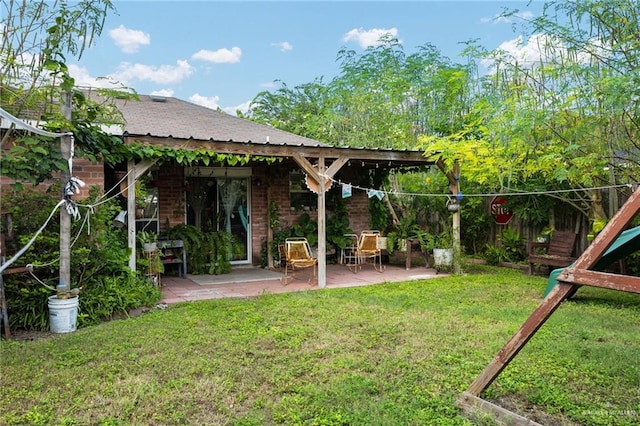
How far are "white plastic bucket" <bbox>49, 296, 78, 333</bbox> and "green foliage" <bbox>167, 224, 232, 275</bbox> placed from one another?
12.6ft

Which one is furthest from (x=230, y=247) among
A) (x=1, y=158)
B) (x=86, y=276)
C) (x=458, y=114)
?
(x=458, y=114)

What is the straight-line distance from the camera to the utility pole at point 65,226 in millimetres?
4916

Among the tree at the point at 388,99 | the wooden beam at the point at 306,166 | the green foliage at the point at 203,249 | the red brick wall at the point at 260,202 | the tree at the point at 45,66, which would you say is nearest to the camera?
the tree at the point at 45,66

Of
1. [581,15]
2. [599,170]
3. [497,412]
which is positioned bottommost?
[497,412]

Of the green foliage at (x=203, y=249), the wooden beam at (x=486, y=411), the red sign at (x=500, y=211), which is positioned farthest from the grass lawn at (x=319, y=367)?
the red sign at (x=500, y=211)

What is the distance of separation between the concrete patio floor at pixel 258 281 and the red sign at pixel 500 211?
2.68 m

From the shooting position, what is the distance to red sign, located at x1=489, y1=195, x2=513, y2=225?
35.6 ft

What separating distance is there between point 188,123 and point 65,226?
16.4 feet

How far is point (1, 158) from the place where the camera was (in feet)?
14.0

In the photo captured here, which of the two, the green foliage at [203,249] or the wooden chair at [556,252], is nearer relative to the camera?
the wooden chair at [556,252]

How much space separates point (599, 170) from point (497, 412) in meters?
5.49

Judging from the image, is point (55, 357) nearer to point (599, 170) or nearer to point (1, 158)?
point (1, 158)

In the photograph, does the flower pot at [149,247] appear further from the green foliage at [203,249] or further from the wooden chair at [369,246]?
the wooden chair at [369,246]

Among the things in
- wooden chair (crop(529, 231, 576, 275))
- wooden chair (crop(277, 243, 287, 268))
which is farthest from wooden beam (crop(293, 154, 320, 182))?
wooden chair (crop(529, 231, 576, 275))
